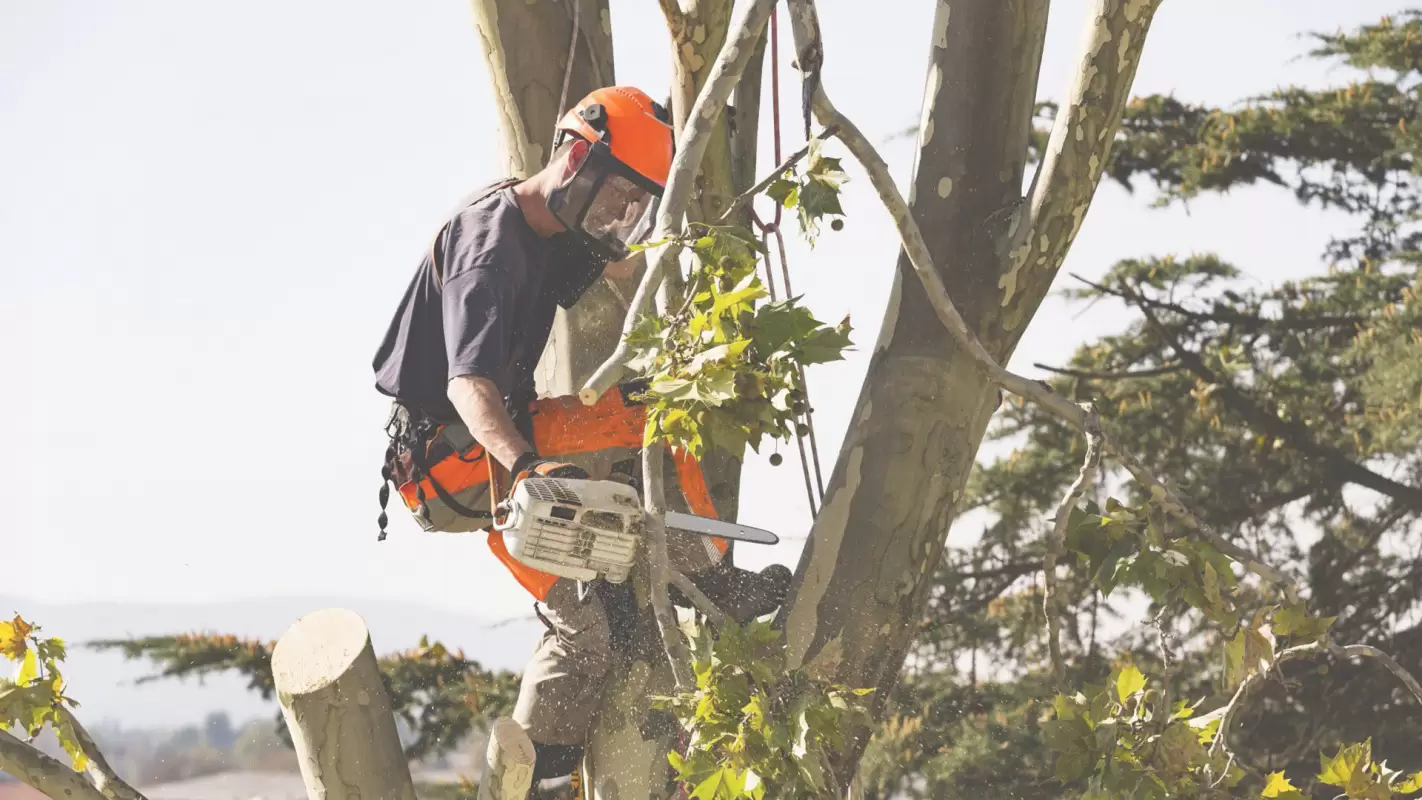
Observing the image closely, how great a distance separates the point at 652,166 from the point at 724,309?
34.6 inches

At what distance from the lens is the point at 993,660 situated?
6684mm

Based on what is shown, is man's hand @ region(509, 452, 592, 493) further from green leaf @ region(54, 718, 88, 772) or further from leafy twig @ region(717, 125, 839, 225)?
green leaf @ region(54, 718, 88, 772)

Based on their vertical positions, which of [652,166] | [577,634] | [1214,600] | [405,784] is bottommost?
[405,784]

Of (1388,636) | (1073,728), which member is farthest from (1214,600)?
(1388,636)

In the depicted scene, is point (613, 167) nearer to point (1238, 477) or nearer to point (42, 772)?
point (42, 772)

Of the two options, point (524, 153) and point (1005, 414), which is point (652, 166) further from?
point (1005, 414)

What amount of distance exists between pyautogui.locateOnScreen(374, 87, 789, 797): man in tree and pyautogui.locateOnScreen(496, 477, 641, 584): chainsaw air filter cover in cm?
27

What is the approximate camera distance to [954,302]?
2.61 metres

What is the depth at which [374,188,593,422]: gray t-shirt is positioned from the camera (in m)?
2.69

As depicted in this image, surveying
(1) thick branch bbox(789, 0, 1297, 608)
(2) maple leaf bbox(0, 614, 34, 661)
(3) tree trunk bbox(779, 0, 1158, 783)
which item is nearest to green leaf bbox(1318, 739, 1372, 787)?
(1) thick branch bbox(789, 0, 1297, 608)

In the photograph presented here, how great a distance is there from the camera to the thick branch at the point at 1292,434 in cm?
637

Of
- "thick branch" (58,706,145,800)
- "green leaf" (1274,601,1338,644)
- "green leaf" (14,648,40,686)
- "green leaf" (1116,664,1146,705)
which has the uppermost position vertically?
"green leaf" (1274,601,1338,644)

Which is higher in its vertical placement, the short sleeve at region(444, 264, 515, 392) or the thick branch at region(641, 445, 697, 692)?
the short sleeve at region(444, 264, 515, 392)

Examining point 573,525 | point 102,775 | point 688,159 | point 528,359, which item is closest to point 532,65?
point 528,359
